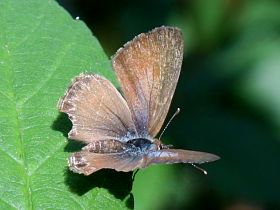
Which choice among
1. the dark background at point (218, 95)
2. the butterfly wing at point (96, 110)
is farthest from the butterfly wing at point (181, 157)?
the dark background at point (218, 95)

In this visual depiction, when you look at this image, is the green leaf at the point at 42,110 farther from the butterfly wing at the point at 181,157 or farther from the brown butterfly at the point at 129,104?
the butterfly wing at the point at 181,157

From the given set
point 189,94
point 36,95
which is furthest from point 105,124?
point 189,94

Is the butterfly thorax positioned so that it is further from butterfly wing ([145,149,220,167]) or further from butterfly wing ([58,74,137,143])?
butterfly wing ([145,149,220,167])

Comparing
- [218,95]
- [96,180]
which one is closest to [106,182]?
[96,180]

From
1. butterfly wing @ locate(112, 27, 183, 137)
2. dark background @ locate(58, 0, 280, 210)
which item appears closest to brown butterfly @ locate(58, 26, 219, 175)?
butterfly wing @ locate(112, 27, 183, 137)

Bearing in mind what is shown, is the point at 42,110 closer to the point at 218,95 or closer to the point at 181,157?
the point at 181,157

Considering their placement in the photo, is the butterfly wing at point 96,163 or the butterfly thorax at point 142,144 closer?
the butterfly wing at point 96,163
